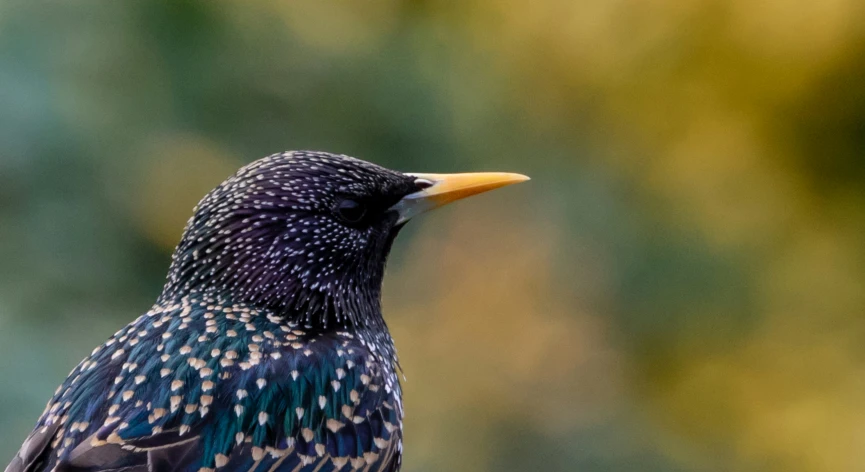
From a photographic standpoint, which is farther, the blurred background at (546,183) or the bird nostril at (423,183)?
the blurred background at (546,183)

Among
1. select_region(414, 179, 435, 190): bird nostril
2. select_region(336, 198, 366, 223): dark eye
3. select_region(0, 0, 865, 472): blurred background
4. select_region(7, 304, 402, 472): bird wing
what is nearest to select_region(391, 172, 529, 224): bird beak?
select_region(414, 179, 435, 190): bird nostril

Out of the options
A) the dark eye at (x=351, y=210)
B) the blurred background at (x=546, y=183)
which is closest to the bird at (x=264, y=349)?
the dark eye at (x=351, y=210)

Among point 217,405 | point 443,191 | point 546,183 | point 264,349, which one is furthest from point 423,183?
point 546,183

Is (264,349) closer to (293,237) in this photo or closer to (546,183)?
(293,237)

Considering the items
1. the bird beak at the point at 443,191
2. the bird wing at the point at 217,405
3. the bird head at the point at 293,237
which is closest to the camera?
the bird wing at the point at 217,405

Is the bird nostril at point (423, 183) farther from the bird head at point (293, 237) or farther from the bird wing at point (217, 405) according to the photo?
→ the bird wing at point (217, 405)

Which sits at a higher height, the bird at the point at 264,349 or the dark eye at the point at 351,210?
the dark eye at the point at 351,210

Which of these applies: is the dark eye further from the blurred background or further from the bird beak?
the blurred background

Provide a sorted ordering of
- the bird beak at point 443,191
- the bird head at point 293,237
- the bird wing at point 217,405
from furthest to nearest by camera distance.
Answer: the bird beak at point 443,191 < the bird head at point 293,237 < the bird wing at point 217,405
